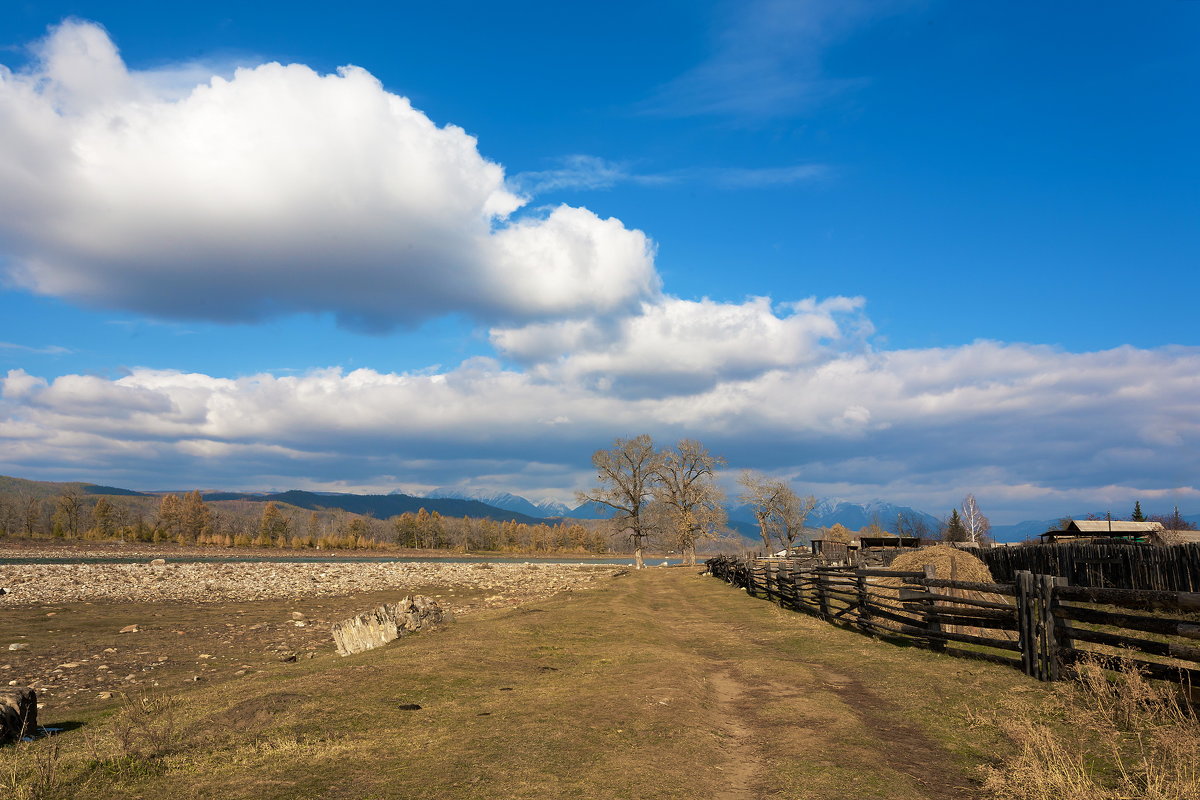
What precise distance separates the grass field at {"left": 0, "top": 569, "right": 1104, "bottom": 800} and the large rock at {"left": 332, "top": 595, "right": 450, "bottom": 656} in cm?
56

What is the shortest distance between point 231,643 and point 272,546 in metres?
141

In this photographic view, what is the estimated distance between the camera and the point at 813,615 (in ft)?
68.9

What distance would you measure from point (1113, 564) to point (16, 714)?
32.8 meters

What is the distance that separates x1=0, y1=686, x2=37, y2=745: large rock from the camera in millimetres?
8477

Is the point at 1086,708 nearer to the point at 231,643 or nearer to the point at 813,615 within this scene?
the point at 813,615

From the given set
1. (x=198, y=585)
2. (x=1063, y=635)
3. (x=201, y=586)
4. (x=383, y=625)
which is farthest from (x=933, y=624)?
(x=198, y=585)

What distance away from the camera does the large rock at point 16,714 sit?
8.48 meters

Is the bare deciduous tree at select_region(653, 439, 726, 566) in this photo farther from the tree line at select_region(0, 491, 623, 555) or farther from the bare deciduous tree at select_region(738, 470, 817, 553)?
the tree line at select_region(0, 491, 623, 555)

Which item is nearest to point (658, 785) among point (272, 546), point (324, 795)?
point (324, 795)

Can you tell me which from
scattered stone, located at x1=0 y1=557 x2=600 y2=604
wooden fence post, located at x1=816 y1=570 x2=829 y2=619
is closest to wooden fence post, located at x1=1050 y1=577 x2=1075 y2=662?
wooden fence post, located at x1=816 y1=570 x2=829 y2=619

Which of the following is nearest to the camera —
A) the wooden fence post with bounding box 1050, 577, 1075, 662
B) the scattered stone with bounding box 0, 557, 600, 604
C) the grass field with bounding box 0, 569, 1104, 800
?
the grass field with bounding box 0, 569, 1104, 800

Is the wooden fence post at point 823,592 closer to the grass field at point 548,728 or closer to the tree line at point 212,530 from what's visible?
the grass field at point 548,728

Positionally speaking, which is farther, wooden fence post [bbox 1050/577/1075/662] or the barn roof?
the barn roof

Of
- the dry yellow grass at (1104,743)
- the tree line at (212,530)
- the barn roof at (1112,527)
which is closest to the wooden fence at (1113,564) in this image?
the dry yellow grass at (1104,743)
